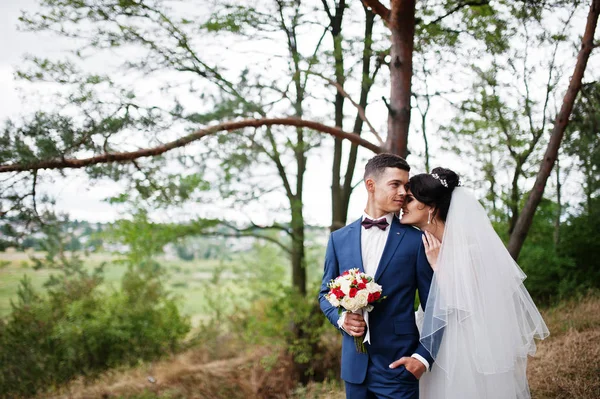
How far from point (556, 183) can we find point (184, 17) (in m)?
8.04

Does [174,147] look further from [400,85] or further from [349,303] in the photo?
[349,303]

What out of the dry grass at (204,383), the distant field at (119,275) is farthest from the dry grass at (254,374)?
the distant field at (119,275)

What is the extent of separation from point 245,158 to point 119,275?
597cm

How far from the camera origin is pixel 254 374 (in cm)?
807

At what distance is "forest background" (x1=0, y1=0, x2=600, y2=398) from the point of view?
17.1ft

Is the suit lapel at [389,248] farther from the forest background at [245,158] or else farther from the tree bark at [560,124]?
the tree bark at [560,124]

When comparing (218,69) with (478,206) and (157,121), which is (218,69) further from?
(478,206)

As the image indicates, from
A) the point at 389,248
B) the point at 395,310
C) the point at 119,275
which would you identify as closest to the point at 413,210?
the point at 389,248

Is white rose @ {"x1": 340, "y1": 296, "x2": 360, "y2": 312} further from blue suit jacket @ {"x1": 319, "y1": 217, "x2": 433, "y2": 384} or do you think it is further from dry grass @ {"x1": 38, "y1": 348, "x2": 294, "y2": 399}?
dry grass @ {"x1": 38, "y1": 348, "x2": 294, "y2": 399}

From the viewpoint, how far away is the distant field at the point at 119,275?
10.1 metres

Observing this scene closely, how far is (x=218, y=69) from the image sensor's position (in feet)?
27.1

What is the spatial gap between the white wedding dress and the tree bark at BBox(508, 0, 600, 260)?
11.9 ft

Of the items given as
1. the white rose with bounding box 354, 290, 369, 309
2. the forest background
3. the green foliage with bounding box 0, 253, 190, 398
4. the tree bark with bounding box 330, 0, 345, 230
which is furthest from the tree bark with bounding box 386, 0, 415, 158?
the green foliage with bounding box 0, 253, 190, 398

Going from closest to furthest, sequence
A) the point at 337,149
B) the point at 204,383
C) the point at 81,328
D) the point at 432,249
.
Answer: the point at 432,249 → the point at 204,383 → the point at 337,149 → the point at 81,328
